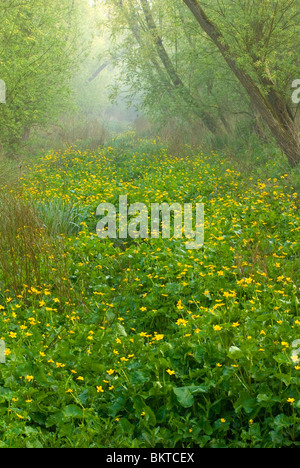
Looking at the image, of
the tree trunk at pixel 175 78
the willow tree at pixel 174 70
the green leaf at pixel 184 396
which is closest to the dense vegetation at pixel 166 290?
the green leaf at pixel 184 396

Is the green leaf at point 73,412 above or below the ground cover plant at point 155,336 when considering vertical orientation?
below

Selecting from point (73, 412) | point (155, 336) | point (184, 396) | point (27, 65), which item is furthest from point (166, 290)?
point (27, 65)

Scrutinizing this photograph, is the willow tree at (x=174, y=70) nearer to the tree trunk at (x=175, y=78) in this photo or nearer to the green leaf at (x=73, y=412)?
the tree trunk at (x=175, y=78)

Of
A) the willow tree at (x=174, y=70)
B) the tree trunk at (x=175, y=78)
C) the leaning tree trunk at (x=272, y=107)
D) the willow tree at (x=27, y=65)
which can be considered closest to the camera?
the leaning tree trunk at (x=272, y=107)

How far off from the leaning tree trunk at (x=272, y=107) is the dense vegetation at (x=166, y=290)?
3cm

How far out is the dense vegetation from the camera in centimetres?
281

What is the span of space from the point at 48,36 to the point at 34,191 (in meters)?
6.68

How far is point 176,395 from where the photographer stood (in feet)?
9.46

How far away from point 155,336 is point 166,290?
0.82 meters

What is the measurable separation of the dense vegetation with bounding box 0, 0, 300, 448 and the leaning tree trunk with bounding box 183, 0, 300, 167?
31 mm

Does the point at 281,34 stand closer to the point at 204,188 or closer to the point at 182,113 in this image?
the point at 204,188

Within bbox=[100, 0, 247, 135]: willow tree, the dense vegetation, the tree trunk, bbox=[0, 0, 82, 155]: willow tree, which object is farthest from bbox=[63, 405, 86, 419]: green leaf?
the tree trunk

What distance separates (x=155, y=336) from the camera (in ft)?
11.9

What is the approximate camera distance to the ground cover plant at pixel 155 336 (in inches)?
108
